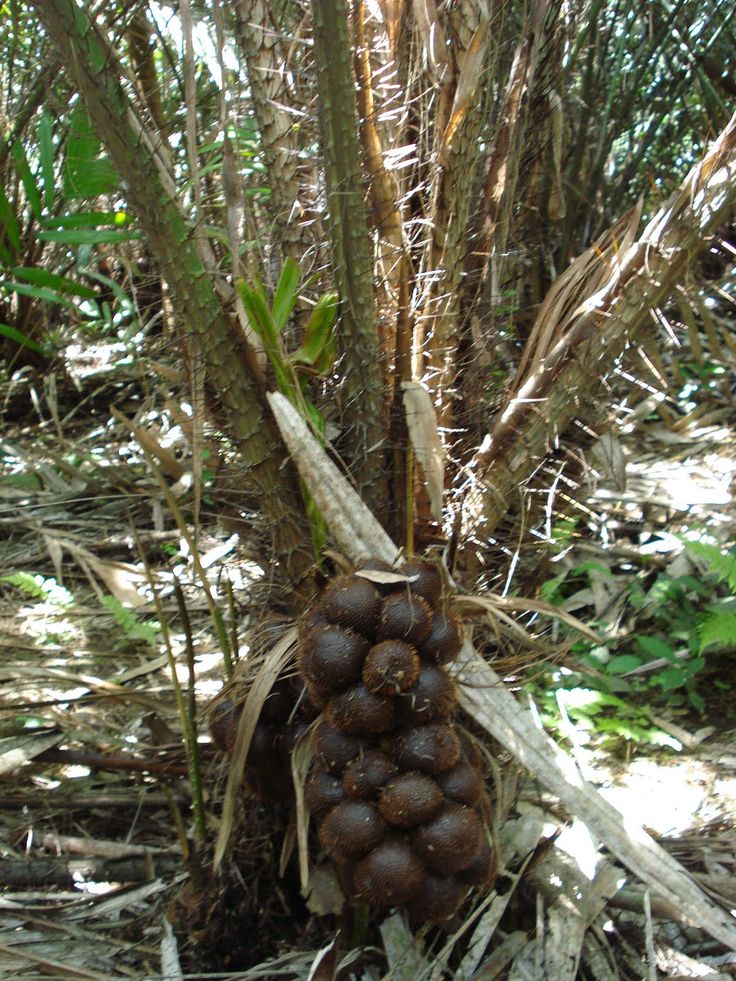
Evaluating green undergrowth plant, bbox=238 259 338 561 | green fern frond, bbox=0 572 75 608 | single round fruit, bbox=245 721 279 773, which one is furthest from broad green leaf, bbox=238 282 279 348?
green fern frond, bbox=0 572 75 608

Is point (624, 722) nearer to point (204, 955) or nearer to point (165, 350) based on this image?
point (204, 955)

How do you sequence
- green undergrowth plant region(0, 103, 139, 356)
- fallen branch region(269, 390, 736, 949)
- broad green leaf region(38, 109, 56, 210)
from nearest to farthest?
fallen branch region(269, 390, 736, 949) < green undergrowth plant region(0, 103, 139, 356) < broad green leaf region(38, 109, 56, 210)

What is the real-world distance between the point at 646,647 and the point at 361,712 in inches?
54.8

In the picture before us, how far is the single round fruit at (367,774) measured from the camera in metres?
1.23

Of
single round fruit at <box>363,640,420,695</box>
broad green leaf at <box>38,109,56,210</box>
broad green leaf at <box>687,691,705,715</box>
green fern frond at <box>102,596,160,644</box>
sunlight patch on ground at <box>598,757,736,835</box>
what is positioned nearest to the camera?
single round fruit at <box>363,640,420,695</box>

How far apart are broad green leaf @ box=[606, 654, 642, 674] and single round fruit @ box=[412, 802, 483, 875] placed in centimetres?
126

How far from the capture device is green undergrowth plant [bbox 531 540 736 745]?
7.30 ft

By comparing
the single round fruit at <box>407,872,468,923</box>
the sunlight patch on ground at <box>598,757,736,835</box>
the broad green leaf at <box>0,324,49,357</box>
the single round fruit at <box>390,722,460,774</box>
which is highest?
the broad green leaf at <box>0,324,49,357</box>

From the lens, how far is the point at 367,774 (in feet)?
4.03

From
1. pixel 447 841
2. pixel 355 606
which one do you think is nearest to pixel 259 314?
pixel 355 606

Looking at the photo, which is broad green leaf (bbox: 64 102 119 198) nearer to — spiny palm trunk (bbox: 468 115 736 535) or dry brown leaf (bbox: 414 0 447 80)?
dry brown leaf (bbox: 414 0 447 80)

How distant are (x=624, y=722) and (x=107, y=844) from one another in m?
1.22

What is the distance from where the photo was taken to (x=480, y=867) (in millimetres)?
1275

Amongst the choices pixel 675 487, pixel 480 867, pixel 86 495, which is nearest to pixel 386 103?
pixel 480 867
